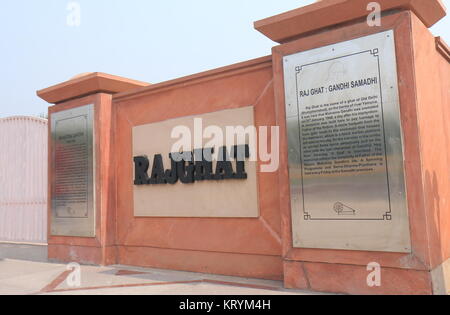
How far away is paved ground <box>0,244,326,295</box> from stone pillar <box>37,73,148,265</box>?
1.68 ft

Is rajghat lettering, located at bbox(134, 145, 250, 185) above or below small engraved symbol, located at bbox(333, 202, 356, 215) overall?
above

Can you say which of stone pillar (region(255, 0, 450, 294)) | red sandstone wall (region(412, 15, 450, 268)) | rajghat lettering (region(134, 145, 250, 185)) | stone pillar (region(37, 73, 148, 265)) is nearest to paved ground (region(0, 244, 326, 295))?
stone pillar (region(37, 73, 148, 265))

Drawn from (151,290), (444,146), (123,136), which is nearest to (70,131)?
(123,136)

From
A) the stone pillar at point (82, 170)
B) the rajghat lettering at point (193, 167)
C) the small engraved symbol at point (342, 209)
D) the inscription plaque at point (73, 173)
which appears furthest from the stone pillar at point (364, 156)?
the inscription plaque at point (73, 173)

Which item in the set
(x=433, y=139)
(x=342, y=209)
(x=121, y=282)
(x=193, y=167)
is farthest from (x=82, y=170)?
(x=433, y=139)

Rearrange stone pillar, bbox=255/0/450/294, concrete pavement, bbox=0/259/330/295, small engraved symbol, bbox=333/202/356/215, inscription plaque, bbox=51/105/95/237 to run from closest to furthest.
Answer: stone pillar, bbox=255/0/450/294 → small engraved symbol, bbox=333/202/356/215 → concrete pavement, bbox=0/259/330/295 → inscription plaque, bbox=51/105/95/237

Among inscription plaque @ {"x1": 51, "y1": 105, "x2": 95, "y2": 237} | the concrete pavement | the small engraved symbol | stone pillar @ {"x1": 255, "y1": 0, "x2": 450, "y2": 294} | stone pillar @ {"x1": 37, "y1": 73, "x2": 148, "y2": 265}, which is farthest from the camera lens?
inscription plaque @ {"x1": 51, "y1": 105, "x2": 95, "y2": 237}

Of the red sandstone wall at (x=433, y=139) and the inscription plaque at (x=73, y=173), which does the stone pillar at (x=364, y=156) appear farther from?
the inscription plaque at (x=73, y=173)

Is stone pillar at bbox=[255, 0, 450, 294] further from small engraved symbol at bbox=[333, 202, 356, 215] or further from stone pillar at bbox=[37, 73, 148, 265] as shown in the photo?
stone pillar at bbox=[37, 73, 148, 265]

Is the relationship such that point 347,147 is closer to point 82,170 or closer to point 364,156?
point 364,156

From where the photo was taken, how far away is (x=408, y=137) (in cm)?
406

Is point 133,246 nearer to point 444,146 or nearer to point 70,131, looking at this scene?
point 70,131

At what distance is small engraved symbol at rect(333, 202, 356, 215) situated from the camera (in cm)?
434

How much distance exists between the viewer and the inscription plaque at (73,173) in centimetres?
705
